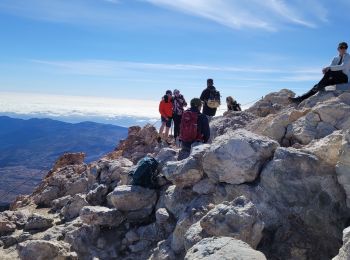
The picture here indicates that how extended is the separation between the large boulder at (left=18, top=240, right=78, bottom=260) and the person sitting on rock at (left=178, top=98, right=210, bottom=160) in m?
6.34

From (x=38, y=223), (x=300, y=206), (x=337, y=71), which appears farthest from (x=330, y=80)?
(x=38, y=223)

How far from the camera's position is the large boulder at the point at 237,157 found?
13.1 m

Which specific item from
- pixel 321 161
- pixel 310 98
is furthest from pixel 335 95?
pixel 321 161

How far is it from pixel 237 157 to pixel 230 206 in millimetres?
2792

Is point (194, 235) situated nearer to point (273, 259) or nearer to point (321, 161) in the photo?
point (273, 259)

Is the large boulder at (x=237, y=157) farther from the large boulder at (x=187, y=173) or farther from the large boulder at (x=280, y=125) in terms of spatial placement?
the large boulder at (x=280, y=125)

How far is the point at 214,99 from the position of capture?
966 inches

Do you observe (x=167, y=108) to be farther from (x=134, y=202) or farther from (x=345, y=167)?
(x=345, y=167)

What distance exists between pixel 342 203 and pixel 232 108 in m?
16.6

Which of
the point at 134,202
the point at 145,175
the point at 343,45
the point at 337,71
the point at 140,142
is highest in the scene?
the point at 343,45

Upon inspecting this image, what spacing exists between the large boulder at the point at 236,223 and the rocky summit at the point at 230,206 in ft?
0.08

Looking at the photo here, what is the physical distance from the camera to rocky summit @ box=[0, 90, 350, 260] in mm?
10680

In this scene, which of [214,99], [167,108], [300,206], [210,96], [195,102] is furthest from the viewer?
[214,99]

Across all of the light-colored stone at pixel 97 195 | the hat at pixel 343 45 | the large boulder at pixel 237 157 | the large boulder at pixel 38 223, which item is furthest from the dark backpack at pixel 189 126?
the large boulder at pixel 38 223
